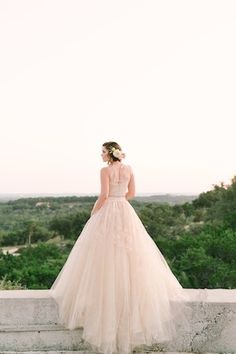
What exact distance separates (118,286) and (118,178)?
84cm

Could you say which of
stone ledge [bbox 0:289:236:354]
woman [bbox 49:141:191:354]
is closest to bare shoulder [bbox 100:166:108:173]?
woman [bbox 49:141:191:354]

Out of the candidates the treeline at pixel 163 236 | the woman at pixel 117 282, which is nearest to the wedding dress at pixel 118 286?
the woman at pixel 117 282

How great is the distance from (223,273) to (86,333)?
13.1 m

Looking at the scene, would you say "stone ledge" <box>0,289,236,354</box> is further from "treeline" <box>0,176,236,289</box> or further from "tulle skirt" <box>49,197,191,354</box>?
"treeline" <box>0,176,236,289</box>

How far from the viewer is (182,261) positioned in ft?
59.9

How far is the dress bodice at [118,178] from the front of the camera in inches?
169

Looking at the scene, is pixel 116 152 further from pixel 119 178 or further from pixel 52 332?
pixel 52 332

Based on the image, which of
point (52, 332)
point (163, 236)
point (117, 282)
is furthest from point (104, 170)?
point (163, 236)

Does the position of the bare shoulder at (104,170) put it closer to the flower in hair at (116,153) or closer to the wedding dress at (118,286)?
the wedding dress at (118,286)

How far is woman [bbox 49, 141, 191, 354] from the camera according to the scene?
4012mm

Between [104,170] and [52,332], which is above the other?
[104,170]

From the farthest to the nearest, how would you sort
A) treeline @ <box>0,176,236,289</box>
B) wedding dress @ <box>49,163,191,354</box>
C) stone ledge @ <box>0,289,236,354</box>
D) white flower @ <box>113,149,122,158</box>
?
1. treeline @ <box>0,176,236,289</box>
2. white flower @ <box>113,149,122,158</box>
3. stone ledge @ <box>0,289,236,354</box>
4. wedding dress @ <box>49,163,191,354</box>

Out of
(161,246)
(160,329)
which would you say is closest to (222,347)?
(160,329)

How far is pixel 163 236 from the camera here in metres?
30.0
